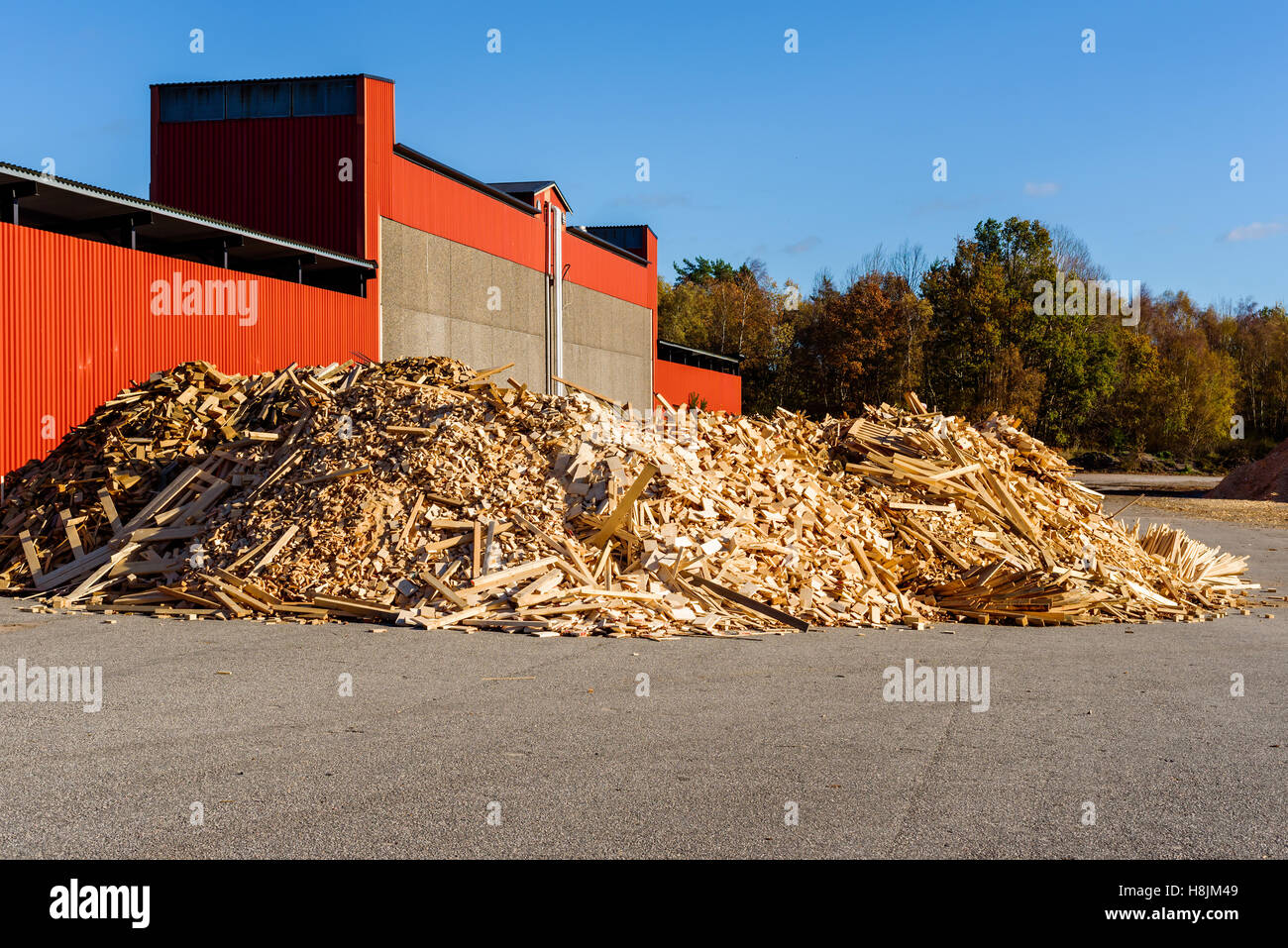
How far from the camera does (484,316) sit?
32.2m

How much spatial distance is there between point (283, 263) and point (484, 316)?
8097 mm

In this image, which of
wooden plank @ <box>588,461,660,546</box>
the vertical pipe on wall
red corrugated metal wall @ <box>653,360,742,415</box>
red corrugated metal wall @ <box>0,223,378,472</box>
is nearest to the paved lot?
wooden plank @ <box>588,461,660,546</box>

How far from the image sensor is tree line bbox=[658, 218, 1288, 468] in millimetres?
59375

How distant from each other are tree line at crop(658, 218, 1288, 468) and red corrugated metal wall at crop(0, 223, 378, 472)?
4310 cm

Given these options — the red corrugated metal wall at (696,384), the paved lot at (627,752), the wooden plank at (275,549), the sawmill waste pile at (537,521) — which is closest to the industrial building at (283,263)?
the sawmill waste pile at (537,521)

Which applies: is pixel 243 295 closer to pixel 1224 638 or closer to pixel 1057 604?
pixel 1057 604

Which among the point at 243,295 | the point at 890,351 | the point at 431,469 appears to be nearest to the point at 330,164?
the point at 243,295

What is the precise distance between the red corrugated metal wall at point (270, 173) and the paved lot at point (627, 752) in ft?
62.3

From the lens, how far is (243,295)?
2122 centimetres

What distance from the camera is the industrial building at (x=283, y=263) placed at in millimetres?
Answer: 17094

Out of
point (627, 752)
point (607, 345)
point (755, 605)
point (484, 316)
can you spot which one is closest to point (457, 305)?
point (484, 316)

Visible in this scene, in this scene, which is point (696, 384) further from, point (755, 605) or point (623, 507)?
point (755, 605)
